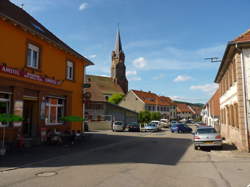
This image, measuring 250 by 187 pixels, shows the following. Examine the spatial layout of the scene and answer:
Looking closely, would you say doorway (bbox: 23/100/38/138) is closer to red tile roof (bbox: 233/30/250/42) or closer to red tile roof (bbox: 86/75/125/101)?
red tile roof (bbox: 233/30/250/42)

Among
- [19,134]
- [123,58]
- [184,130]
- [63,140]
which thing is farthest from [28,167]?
[123,58]

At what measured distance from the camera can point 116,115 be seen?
1768 inches

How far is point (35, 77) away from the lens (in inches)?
607

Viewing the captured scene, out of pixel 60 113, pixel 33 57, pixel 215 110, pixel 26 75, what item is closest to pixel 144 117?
pixel 215 110

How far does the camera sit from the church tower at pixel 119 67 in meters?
94.2

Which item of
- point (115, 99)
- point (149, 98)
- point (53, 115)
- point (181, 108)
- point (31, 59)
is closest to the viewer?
point (31, 59)

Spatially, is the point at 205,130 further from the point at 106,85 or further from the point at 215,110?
the point at 106,85

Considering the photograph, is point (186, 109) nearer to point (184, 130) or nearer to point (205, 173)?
point (184, 130)

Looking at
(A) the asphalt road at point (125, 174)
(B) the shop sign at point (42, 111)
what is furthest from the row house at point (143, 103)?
(A) the asphalt road at point (125, 174)

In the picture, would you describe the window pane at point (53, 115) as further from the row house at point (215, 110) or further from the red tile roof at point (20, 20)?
the row house at point (215, 110)

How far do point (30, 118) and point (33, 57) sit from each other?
4016 millimetres

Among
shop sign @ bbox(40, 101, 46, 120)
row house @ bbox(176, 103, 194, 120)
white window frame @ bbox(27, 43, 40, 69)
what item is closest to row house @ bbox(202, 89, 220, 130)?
shop sign @ bbox(40, 101, 46, 120)

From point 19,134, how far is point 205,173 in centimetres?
1015

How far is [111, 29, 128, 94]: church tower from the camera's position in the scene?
94.2 meters
